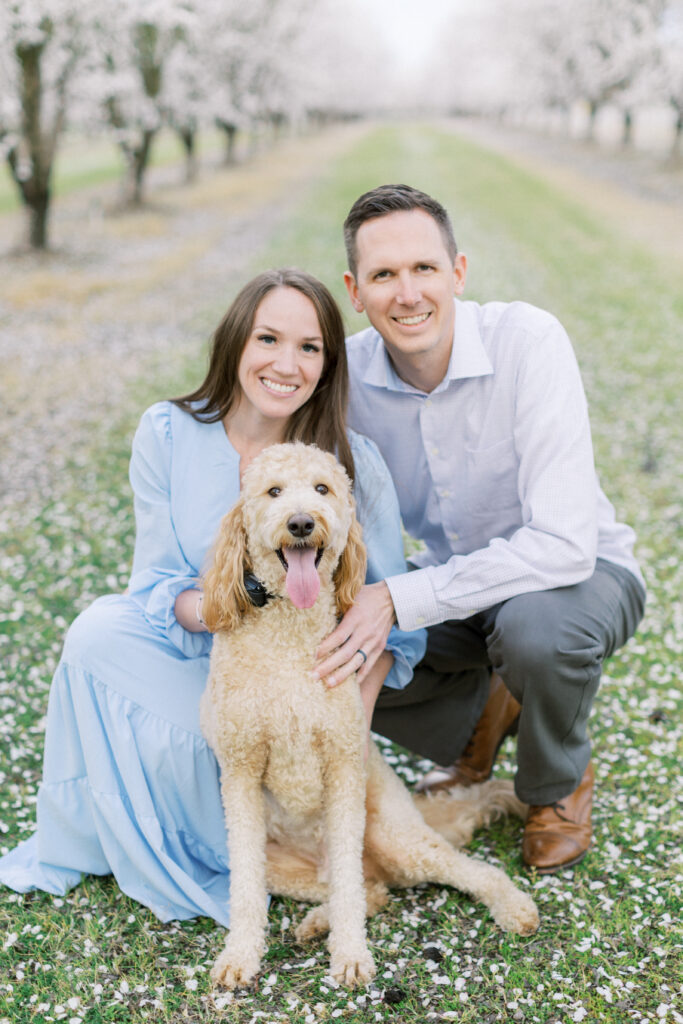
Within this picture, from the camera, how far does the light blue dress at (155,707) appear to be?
338cm

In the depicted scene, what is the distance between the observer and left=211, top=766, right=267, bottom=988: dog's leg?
3.03 meters

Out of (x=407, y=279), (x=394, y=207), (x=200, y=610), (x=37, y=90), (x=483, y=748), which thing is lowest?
(x=483, y=748)

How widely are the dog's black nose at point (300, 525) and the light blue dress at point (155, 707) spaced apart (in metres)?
0.77

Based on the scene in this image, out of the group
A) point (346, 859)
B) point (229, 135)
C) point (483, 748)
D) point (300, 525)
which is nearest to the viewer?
point (300, 525)

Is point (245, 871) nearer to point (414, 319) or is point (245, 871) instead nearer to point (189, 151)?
point (414, 319)

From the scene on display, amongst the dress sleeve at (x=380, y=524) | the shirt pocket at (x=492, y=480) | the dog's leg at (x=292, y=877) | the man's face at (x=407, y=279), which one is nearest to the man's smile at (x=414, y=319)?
the man's face at (x=407, y=279)

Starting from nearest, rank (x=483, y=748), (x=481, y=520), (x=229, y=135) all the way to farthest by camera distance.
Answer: (x=481, y=520)
(x=483, y=748)
(x=229, y=135)

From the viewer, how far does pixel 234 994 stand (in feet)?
9.75

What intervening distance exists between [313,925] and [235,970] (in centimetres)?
35

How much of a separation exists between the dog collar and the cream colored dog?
14 mm

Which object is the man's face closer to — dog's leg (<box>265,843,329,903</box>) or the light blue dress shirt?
the light blue dress shirt

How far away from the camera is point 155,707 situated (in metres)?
3.42

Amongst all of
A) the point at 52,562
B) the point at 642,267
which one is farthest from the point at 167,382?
the point at 642,267

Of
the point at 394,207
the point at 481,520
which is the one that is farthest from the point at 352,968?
the point at 394,207
